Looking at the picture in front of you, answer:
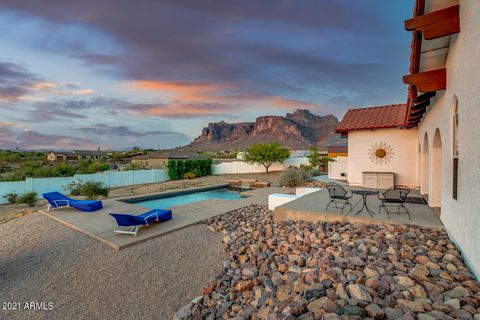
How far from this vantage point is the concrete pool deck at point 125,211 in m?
6.27

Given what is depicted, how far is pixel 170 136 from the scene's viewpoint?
48.7m

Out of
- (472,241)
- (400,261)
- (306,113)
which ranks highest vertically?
(306,113)

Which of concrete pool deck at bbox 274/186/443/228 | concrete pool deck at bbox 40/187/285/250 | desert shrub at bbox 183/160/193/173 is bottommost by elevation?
concrete pool deck at bbox 40/187/285/250

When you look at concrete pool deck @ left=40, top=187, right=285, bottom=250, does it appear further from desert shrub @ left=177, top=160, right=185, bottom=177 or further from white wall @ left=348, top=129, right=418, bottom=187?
desert shrub @ left=177, top=160, right=185, bottom=177

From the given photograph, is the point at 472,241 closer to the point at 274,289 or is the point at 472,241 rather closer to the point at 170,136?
the point at 274,289

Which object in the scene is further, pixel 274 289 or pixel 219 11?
pixel 219 11

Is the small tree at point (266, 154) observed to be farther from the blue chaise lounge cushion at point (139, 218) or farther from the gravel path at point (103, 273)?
the gravel path at point (103, 273)

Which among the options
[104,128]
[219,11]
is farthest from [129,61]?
[104,128]

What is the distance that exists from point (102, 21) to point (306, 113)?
88.0 meters

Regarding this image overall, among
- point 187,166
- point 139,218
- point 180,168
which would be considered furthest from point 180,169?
point 139,218

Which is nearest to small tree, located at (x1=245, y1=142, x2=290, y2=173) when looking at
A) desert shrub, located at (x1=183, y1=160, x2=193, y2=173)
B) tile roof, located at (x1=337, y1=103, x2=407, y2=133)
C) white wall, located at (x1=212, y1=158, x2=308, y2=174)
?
white wall, located at (x1=212, y1=158, x2=308, y2=174)

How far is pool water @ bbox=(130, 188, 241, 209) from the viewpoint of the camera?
12.9 m

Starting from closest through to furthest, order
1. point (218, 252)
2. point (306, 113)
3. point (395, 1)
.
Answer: point (218, 252) → point (395, 1) → point (306, 113)

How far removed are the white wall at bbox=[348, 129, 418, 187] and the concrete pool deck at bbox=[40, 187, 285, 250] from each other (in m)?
5.45
